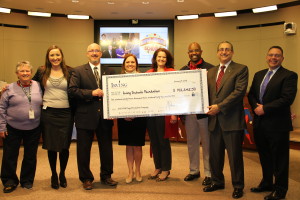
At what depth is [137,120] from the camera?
378cm

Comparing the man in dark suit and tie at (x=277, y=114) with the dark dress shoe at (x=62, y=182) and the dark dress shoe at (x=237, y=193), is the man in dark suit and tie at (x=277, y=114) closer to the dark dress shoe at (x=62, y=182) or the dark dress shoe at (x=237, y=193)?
the dark dress shoe at (x=237, y=193)

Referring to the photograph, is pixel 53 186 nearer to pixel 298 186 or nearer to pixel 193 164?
pixel 193 164

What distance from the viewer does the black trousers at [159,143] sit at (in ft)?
12.7

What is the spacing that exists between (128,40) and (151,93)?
6.59 meters

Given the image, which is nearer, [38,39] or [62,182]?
[62,182]

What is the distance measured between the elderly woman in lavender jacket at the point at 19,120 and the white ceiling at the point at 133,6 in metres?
4.66

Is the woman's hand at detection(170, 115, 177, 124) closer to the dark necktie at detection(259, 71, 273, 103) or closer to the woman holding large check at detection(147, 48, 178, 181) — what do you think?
the woman holding large check at detection(147, 48, 178, 181)

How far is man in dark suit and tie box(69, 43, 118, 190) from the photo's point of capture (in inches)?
137

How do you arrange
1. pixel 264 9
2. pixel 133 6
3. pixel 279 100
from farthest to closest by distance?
pixel 264 9 → pixel 133 6 → pixel 279 100

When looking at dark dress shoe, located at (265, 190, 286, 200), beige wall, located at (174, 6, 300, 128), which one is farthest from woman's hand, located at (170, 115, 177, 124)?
beige wall, located at (174, 6, 300, 128)

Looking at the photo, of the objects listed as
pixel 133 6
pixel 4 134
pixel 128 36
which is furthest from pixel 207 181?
pixel 128 36

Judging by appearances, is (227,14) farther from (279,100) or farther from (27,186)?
(27,186)

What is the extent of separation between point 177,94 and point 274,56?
1069 millimetres

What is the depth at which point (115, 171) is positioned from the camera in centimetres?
445
